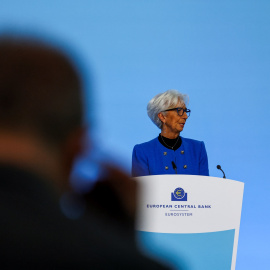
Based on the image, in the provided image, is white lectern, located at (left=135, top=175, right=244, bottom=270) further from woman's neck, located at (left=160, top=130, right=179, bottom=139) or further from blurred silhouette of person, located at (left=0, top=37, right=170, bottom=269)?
blurred silhouette of person, located at (left=0, top=37, right=170, bottom=269)

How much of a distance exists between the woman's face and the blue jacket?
8 cm

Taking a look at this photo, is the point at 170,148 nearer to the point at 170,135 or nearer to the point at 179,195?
the point at 170,135

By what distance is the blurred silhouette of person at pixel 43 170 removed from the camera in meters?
0.29

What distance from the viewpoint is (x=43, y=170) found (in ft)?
0.99

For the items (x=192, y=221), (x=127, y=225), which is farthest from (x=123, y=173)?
(x=192, y=221)

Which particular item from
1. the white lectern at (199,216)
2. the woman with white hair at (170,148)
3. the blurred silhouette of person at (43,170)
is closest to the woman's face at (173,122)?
the woman with white hair at (170,148)

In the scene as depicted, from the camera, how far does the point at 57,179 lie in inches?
12.4

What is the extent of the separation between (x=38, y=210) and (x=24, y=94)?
3.6 inches

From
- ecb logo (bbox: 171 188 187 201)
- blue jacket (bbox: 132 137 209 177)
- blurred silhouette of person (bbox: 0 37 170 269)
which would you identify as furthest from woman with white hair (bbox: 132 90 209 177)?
blurred silhouette of person (bbox: 0 37 170 269)

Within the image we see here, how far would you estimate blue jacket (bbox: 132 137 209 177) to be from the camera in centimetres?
207

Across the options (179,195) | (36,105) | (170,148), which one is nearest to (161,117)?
(170,148)

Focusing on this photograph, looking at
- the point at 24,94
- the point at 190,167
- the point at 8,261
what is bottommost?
the point at 8,261

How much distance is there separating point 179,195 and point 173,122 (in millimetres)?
870

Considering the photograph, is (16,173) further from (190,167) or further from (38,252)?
(190,167)
